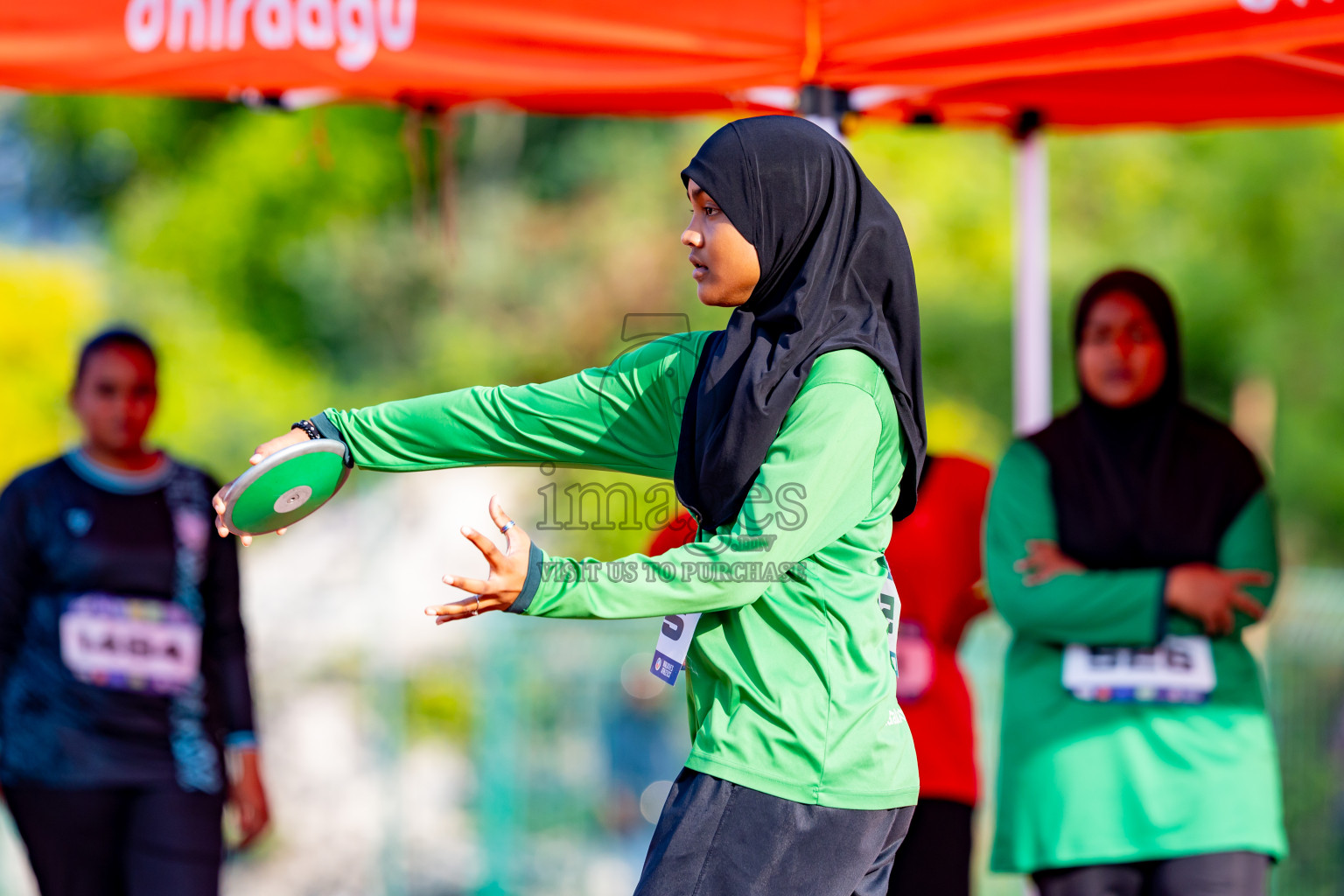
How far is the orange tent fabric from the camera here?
3090 mm

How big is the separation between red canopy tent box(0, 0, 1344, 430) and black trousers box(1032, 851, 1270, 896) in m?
1.80

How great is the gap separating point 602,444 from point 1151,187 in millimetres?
14678

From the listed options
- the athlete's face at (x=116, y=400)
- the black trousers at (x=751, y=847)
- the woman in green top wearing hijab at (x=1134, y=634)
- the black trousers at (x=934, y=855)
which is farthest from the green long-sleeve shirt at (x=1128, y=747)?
the athlete's face at (x=116, y=400)

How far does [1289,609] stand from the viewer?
25.2 ft

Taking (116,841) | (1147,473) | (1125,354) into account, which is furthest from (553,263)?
(1147,473)

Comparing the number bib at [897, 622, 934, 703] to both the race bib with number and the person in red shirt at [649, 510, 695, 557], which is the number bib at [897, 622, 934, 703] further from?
the race bib with number

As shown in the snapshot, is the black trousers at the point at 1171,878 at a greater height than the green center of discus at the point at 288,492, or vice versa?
the green center of discus at the point at 288,492

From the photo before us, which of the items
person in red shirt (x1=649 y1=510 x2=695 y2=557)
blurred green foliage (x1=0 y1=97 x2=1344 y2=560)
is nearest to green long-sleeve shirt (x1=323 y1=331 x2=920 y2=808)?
person in red shirt (x1=649 y1=510 x2=695 y2=557)

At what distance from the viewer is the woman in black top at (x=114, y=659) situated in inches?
153

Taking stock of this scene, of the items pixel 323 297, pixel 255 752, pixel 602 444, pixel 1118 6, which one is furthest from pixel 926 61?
pixel 323 297

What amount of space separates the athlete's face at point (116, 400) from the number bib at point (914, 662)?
2127 mm

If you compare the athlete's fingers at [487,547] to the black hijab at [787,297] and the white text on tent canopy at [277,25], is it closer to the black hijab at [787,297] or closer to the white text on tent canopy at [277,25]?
the black hijab at [787,297]

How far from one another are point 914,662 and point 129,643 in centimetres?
203

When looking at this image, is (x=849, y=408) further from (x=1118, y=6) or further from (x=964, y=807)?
(x=964, y=807)
